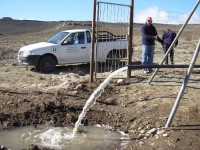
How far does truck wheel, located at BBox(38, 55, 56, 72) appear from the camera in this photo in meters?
16.6

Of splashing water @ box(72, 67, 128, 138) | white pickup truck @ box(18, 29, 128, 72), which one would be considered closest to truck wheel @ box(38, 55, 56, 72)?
white pickup truck @ box(18, 29, 128, 72)

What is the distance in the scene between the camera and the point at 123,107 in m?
10.5

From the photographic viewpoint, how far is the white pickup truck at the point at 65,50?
54.1ft

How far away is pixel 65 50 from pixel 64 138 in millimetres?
8348

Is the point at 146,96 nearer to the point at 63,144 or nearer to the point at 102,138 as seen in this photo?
the point at 102,138

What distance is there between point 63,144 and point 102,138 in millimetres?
863

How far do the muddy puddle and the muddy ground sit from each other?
266mm

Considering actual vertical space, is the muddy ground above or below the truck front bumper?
below

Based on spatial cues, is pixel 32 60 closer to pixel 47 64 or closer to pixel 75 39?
pixel 47 64

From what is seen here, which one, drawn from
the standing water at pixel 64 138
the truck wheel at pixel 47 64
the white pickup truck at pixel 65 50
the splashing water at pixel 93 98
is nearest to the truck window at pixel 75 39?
the white pickup truck at pixel 65 50

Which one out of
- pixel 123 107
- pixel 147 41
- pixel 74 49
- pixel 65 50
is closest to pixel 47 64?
pixel 65 50

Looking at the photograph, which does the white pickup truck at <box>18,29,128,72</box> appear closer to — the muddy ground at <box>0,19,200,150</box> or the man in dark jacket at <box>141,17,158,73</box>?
the man in dark jacket at <box>141,17,158,73</box>

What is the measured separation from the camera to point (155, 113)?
31.5ft

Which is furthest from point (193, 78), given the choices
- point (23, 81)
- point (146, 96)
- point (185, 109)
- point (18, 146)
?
point (18, 146)
